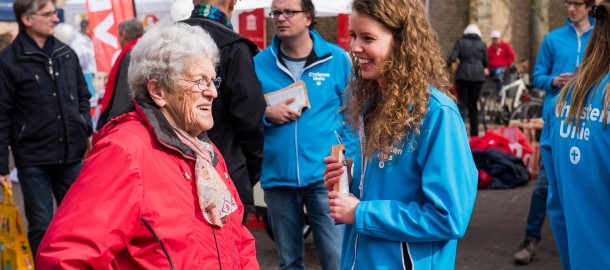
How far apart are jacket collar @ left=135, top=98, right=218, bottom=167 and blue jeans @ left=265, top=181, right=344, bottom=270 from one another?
2.45 m

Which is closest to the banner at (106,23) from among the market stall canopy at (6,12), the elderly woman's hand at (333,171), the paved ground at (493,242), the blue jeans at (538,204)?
the paved ground at (493,242)

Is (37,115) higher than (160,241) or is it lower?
lower

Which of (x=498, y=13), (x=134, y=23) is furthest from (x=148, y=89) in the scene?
(x=498, y=13)

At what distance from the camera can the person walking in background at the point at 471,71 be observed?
15.4 metres

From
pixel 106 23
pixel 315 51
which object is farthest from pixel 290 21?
pixel 106 23

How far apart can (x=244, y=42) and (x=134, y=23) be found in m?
3.17

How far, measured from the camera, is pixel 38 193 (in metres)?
6.00

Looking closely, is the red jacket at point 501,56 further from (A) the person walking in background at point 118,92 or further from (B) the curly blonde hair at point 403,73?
(B) the curly blonde hair at point 403,73

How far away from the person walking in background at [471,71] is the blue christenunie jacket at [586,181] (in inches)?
489

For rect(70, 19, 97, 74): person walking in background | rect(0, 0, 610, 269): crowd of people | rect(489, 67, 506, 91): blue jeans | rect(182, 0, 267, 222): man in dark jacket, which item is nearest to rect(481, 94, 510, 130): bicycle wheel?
rect(489, 67, 506, 91): blue jeans

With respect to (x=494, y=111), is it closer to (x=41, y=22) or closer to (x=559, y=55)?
(x=559, y=55)

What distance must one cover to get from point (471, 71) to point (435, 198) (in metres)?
13.2

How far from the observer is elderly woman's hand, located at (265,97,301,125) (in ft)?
16.4

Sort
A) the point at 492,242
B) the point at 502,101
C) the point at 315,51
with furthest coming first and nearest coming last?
the point at 502,101 → the point at 492,242 → the point at 315,51
